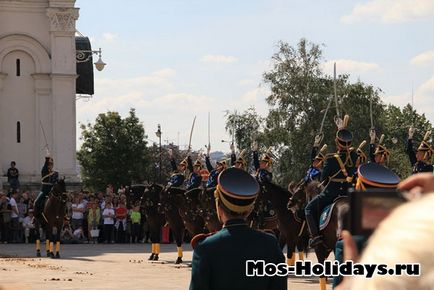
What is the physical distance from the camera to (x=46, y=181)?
1119 inches

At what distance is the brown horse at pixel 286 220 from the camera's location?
2130 centimetres

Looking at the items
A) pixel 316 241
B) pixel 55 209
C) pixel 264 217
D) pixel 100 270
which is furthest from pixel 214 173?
pixel 316 241

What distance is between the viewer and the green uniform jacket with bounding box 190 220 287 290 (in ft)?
18.9

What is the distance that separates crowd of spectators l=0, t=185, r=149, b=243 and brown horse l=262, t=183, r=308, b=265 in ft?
55.3

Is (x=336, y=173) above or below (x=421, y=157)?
below

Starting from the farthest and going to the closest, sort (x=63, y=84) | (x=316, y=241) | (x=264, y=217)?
(x=63, y=84) → (x=264, y=217) → (x=316, y=241)

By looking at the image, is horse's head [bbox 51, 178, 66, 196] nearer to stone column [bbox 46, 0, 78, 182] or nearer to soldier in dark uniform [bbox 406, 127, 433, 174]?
soldier in dark uniform [bbox 406, 127, 433, 174]

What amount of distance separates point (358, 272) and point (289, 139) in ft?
206

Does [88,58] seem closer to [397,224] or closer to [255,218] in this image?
[255,218]

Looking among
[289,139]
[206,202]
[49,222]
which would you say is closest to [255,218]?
[206,202]

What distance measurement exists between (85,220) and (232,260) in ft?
110

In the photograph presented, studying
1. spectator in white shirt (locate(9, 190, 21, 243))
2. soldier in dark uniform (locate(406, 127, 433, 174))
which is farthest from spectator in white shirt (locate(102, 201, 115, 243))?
soldier in dark uniform (locate(406, 127, 433, 174))

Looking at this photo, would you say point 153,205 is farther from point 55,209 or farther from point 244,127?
point 244,127

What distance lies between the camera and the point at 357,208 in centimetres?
235
